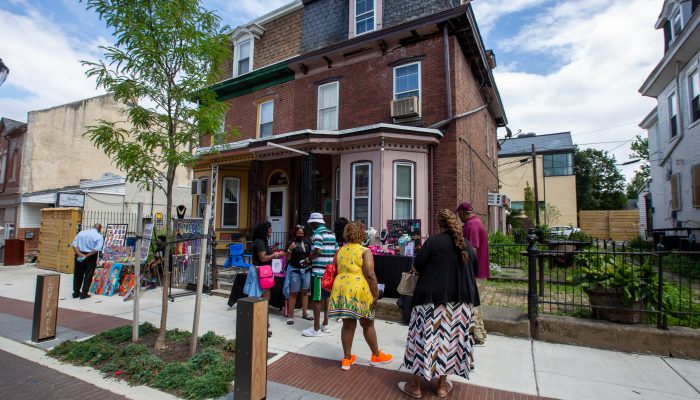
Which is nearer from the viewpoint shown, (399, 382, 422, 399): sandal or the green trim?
(399, 382, 422, 399): sandal

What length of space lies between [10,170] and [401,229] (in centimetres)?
2550

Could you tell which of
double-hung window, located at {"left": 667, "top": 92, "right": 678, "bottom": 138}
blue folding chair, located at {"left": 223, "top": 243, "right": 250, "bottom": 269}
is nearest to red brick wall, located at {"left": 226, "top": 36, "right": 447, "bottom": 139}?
blue folding chair, located at {"left": 223, "top": 243, "right": 250, "bottom": 269}

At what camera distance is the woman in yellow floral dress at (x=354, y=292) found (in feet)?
13.5

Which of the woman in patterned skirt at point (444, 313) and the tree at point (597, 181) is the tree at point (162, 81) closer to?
the woman in patterned skirt at point (444, 313)

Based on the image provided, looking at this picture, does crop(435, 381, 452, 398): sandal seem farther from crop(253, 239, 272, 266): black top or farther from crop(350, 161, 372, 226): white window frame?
crop(350, 161, 372, 226): white window frame

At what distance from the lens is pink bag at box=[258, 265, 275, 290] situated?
5789mm

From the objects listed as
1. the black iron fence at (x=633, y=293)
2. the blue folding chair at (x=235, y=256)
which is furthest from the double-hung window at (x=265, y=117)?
the black iron fence at (x=633, y=293)

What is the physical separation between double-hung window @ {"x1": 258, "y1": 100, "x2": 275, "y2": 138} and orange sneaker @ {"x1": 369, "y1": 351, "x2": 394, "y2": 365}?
11559 millimetres

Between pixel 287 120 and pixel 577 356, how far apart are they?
11855 millimetres

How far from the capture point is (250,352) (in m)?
3.39

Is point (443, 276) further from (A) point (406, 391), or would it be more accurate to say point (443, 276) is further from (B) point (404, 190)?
(B) point (404, 190)

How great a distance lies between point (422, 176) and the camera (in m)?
10.4

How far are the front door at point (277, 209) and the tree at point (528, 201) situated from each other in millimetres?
26628

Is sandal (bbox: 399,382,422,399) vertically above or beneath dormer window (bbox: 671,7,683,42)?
beneath
